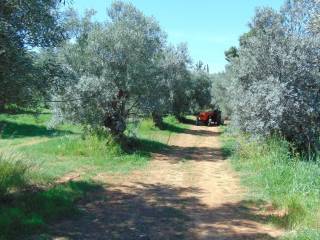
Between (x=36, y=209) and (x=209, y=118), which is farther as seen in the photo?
(x=209, y=118)

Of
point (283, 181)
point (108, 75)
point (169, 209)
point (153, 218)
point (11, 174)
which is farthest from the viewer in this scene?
point (108, 75)

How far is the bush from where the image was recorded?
33.8ft

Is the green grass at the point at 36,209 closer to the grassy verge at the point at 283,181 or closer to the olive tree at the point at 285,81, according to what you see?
the grassy verge at the point at 283,181

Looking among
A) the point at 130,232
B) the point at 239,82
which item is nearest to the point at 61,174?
the point at 130,232

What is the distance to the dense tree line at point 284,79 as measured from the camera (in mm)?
16656

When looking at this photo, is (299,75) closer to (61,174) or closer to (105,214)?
(61,174)

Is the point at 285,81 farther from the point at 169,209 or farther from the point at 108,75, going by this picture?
the point at 169,209

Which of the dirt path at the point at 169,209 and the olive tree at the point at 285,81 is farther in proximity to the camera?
the olive tree at the point at 285,81

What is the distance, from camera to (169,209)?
1039 centimetres

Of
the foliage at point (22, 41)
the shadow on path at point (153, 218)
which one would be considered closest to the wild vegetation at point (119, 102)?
the foliage at point (22, 41)

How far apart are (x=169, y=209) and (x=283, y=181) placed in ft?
10.9

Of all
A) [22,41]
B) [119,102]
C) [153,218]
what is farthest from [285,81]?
[22,41]

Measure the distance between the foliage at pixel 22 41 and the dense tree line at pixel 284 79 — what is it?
29.0 ft

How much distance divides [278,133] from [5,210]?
431 inches
